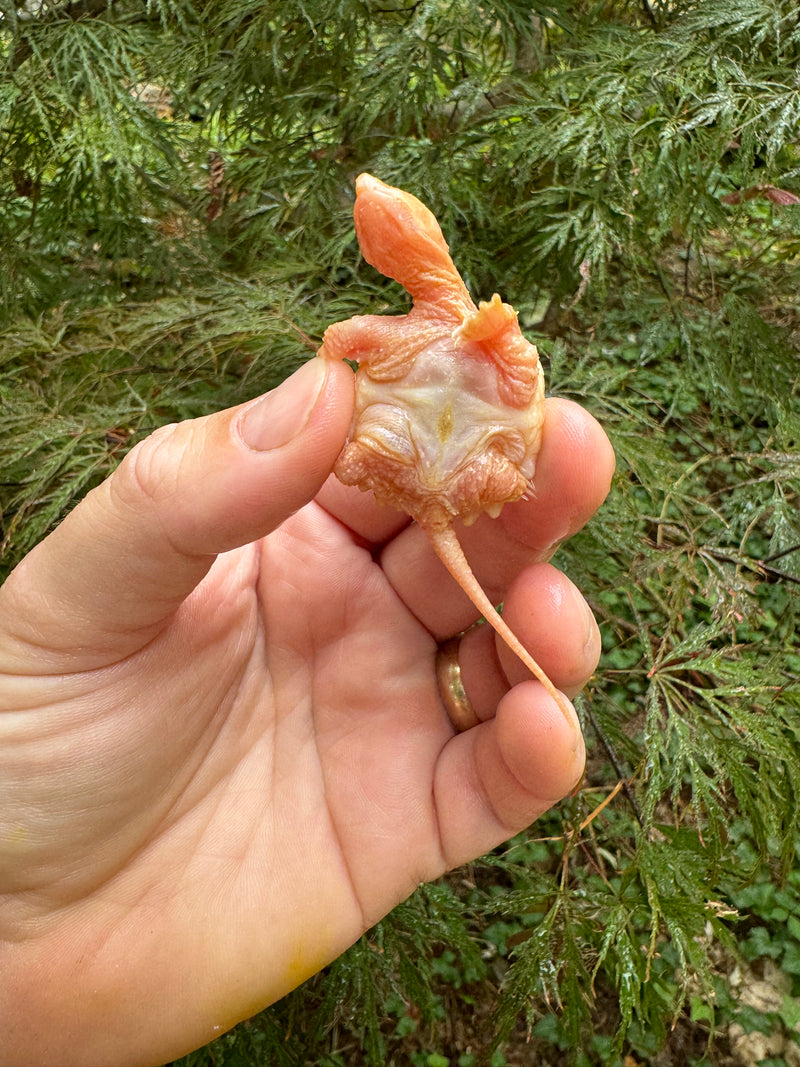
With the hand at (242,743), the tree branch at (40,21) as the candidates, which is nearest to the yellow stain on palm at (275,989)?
the hand at (242,743)

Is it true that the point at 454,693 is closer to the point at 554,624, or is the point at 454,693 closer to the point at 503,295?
the point at 554,624

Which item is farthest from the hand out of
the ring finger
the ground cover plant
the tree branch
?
the tree branch

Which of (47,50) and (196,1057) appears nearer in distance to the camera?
(196,1057)

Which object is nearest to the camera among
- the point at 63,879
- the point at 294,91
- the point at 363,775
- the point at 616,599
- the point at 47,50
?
the point at 63,879

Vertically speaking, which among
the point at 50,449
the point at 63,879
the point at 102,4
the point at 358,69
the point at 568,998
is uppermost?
the point at 102,4

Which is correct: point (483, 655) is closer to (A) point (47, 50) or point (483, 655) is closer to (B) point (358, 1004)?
(B) point (358, 1004)

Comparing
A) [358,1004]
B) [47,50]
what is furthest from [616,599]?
[47,50]
